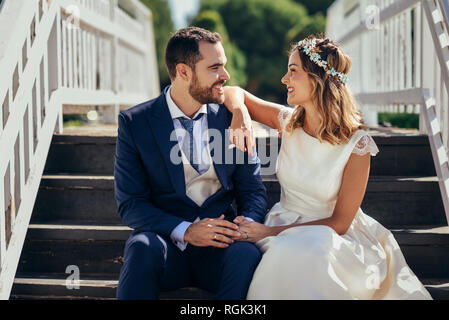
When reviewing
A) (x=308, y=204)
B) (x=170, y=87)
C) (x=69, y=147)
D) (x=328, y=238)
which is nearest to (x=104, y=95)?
(x=69, y=147)

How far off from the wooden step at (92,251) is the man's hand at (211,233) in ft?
2.29

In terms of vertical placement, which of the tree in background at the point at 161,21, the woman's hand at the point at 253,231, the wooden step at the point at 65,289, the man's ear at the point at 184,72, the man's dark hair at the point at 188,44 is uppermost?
the tree in background at the point at 161,21

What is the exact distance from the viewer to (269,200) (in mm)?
3246

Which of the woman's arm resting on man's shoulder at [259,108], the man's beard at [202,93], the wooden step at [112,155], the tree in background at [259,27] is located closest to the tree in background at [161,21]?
the tree in background at [259,27]

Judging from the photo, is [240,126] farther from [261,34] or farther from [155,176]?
[261,34]

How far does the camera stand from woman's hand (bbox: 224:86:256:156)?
8.72 feet

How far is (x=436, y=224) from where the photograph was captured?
3193 millimetres

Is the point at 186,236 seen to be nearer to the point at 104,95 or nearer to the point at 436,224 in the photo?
the point at 436,224

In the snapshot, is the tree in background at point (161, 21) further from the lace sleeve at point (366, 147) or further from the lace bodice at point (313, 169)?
the lace sleeve at point (366, 147)

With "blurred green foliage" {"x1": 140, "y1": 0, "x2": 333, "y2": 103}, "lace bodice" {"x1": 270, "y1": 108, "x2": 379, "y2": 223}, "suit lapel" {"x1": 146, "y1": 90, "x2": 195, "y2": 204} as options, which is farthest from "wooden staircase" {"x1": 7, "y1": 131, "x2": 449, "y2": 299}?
"blurred green foliage" {"x1": 140, "y1": 0, "x2": 333, "y2": 103}

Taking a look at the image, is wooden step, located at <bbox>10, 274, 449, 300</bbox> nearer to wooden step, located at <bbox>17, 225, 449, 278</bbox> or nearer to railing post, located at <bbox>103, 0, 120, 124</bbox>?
wooden step, located at <bbox>17, 225, 449, 278</bbox>

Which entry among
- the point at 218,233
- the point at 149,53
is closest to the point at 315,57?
the point at 218,233

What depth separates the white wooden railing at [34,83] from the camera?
8.74ft

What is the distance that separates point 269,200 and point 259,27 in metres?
33.7
